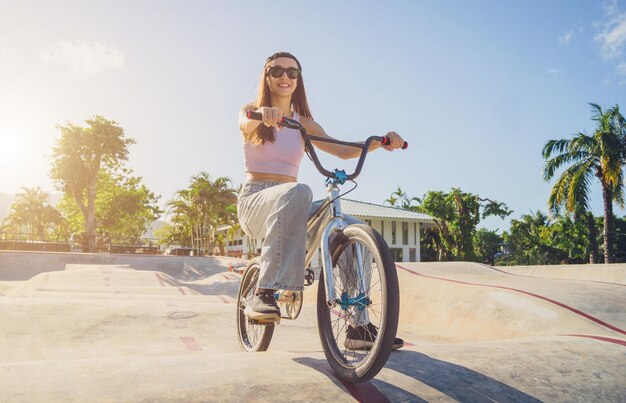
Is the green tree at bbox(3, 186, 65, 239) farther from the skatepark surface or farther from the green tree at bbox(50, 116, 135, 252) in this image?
the skatepark surface

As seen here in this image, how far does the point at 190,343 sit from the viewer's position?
4.80m

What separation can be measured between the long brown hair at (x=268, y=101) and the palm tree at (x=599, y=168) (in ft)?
70.3

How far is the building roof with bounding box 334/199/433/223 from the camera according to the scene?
36.5 m

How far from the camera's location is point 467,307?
624cm

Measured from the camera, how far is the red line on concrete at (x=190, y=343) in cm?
461

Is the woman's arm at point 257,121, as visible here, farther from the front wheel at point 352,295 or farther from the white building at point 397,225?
the white building at point 397,225

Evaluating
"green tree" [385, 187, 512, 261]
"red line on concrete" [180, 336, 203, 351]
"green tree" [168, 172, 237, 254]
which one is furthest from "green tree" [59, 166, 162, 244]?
"red line on concrete" [180, 336, 203, 351]

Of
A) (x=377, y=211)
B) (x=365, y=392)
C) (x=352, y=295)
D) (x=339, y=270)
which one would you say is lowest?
(x=365, y=392)

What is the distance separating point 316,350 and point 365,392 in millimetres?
2248

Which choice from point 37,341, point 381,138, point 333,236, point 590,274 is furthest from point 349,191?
→ point 590,274

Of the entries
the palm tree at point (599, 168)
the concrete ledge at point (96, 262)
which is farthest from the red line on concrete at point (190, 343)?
the palm tree at point (599, 168)

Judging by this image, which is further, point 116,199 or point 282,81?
point 116,199

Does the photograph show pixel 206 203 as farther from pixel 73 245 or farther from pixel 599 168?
pixel 599 168

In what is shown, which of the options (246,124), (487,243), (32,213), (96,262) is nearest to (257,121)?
(246,124)
